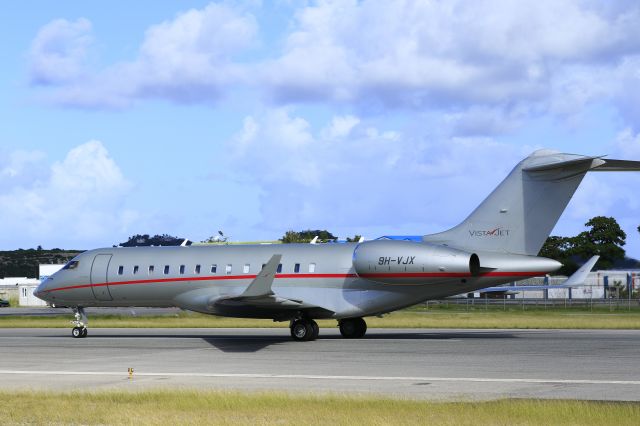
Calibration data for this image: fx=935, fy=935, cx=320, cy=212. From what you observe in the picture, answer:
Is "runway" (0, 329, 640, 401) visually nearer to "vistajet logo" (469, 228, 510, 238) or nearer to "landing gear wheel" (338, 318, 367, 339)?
"landing gear wheel" (338, 318, 367, 339)

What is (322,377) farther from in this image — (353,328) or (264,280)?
(353,328)

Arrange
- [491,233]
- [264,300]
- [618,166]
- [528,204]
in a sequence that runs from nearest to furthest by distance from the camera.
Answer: [618,166]
[528,204]
[264,300]
[491,233]

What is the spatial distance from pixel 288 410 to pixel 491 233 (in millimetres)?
15237

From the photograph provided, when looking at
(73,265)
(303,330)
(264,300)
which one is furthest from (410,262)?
(73,265)

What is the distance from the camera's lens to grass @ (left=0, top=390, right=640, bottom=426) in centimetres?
1326

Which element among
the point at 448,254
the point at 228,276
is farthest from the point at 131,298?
the point at 448,254

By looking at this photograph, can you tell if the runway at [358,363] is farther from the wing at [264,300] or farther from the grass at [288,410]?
the grass at [288,410]

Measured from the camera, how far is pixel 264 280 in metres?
26.8

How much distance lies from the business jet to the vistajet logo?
0.03 m

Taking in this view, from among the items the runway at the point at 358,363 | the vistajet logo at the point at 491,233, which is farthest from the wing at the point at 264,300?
the vistajet logo at the point at 491,233

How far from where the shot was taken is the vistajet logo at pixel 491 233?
28125 mm

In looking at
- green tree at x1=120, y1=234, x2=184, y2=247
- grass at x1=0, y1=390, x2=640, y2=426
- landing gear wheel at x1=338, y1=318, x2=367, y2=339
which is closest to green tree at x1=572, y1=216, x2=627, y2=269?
green tree at x1=120, y1=234, x2=184, y2=247

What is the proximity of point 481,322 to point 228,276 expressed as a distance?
44.5ft

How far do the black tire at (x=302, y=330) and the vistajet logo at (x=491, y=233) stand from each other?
19.4ft
